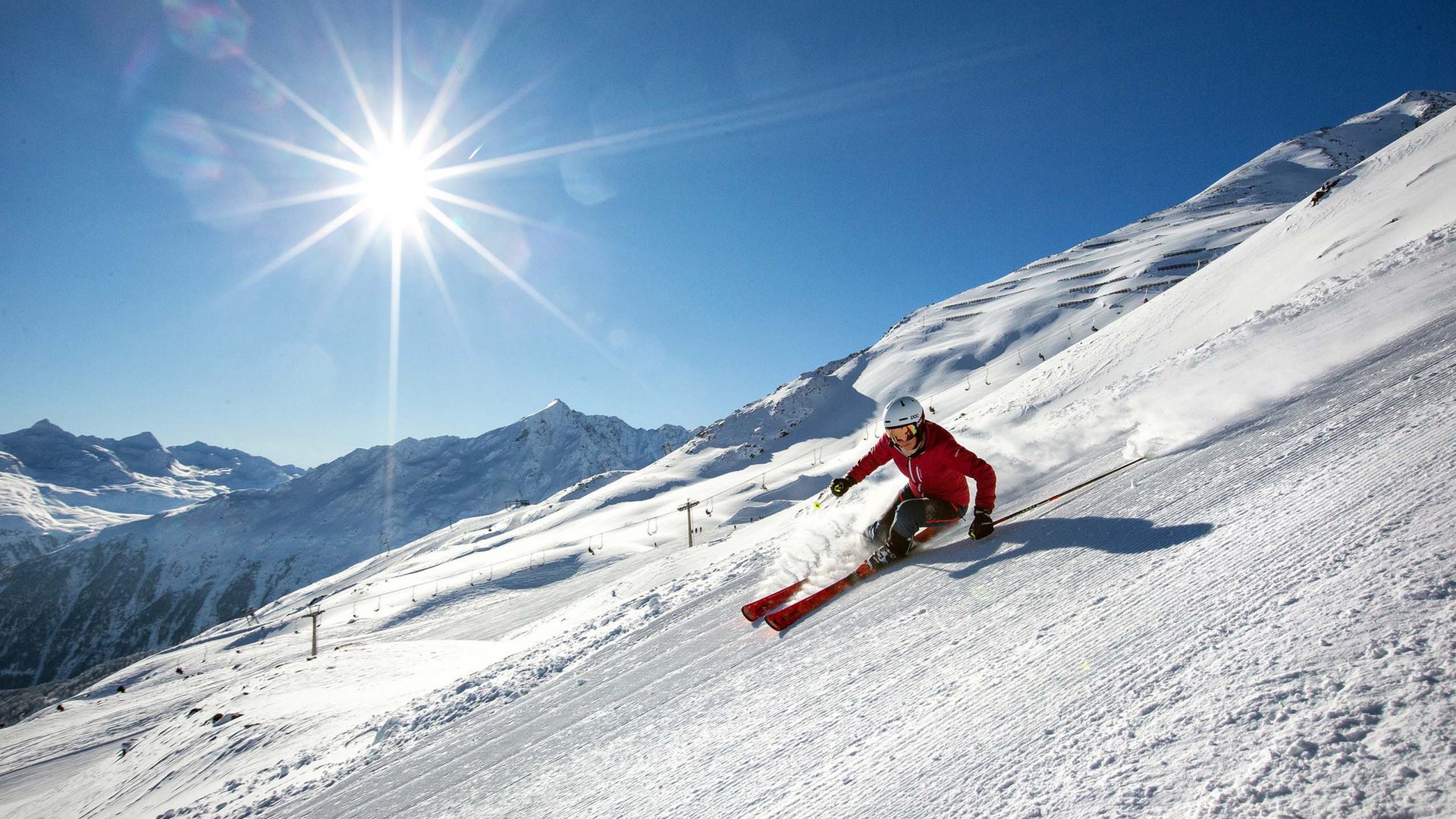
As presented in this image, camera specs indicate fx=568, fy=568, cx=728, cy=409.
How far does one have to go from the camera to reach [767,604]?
4.68 m

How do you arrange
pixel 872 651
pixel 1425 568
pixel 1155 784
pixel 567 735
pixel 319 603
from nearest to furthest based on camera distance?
pixel 1155 784 → pixel 1425 568 → pixel 872 651 → pixel 567 735 → pixel 319 603

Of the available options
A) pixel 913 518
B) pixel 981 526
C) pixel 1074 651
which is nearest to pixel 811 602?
pixel 913 518

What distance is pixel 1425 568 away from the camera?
1.97 metres

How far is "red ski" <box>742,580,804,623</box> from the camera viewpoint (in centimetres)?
462

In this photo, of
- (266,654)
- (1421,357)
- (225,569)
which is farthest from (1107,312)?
(225,569)

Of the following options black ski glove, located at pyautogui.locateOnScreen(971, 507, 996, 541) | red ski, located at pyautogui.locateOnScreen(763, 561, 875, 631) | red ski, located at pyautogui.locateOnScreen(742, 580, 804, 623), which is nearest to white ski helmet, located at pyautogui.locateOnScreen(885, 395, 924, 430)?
black ski glove, located at pyautogui.locateOnScreen(971, 507, 996, 541)

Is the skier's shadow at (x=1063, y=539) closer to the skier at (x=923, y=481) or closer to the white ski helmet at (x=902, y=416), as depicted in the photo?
the skier at (x=923, y=481)

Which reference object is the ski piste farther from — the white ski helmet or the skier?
the white ski helmet

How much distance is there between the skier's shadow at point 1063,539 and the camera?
323 cm

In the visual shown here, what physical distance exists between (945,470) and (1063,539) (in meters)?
1.20

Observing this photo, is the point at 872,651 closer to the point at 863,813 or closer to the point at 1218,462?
the point at 863,813

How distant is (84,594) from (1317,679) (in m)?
287

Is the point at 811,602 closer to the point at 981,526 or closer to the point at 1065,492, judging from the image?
the point at 981,526

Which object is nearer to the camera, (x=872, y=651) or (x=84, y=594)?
(x=872, y=651)
